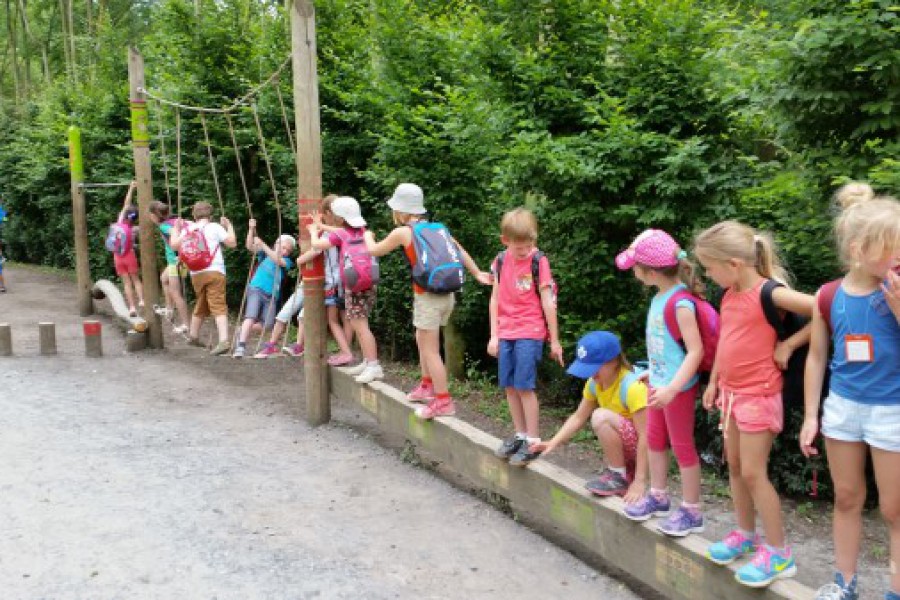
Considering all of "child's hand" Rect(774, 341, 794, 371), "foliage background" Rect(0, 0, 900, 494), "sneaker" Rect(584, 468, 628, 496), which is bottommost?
"sneaker" Rect(584, 468, 628, 496)

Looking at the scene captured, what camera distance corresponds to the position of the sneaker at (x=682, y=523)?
11.6 feet

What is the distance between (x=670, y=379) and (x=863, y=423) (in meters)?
0.86

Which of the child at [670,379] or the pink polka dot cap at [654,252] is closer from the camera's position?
the child at [670,379]

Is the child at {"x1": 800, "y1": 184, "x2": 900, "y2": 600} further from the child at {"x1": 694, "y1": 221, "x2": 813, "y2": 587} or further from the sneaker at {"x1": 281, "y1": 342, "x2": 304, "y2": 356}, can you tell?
→ the sneaker at {"x1": 281, "y1": 342, "x2": 304, "y2": 356}

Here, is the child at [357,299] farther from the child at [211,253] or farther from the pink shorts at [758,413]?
the pink shorts at [758,413]

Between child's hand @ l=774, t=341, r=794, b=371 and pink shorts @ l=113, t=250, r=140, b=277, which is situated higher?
child's hand @ l=774, t=341, r=794, b=371

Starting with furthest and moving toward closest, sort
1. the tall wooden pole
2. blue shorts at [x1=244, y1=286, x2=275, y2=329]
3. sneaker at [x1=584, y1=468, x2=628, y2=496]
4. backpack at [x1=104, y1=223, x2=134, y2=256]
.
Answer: backpack at [x1=104, y1=223, x2=134, y2=256] → blue shorts at [x1=244, y1=286, x2=275, y2=329] → the tall wooden pole → sneaker at [x1=584, y1=468, x2=628, y2=496]

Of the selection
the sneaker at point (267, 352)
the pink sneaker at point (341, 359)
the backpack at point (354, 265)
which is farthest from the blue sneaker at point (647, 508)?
the sneaker at point (267, 352)

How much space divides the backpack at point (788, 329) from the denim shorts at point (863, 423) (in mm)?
241

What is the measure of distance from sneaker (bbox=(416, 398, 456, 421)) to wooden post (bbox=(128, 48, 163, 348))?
220 inches

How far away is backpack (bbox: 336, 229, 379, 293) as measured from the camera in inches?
263

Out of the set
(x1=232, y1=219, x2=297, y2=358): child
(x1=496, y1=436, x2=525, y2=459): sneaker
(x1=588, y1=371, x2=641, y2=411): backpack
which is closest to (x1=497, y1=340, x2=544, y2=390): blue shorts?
(x1=496, y1=436, x2=525, y2=459): sneaker

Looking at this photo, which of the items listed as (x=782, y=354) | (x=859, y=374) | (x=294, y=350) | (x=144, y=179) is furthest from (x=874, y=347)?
(x=144, y=179)


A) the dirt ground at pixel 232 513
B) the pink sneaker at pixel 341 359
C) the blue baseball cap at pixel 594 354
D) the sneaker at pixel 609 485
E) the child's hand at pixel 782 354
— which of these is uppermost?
the child's hand at pixel 782 354
